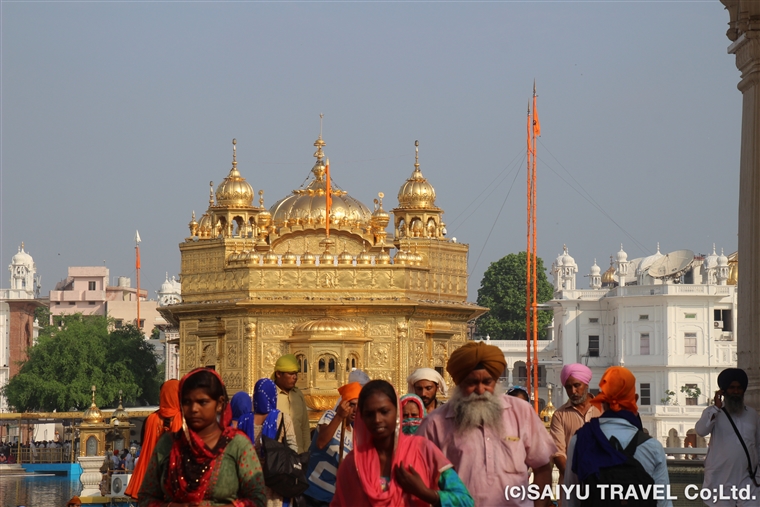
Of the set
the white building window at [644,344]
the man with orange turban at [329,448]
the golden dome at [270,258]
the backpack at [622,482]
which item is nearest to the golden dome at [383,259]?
the golden dome at [270,258]

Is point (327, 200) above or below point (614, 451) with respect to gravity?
above

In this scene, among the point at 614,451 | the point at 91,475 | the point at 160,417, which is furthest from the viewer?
the point at 91,475

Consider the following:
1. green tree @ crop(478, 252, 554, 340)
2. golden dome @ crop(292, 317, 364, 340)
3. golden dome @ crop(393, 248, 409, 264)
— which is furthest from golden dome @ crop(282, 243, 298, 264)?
green tree @ crop(478, 252, 554, 340)

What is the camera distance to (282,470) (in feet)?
25.2

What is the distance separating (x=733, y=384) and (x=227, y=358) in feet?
77.7

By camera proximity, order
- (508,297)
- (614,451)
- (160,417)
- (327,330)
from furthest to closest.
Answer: (508,297)
(327,330)
(160,417)
(614,451)

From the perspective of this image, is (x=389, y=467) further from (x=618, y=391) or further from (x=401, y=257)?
(x=401, y=257)

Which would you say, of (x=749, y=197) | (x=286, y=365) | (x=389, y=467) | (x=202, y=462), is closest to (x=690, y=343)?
(x=749, y=197)

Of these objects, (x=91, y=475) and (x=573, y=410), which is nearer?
(x=573, y=410)

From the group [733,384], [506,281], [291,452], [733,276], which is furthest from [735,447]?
[506,281]

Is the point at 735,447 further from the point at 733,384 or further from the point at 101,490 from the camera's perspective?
the point at 101,490

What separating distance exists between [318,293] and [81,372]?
23105 millimetres

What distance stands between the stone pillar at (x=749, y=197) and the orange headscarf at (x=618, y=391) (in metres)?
4.04

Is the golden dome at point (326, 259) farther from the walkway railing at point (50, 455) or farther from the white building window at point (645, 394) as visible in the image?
the white building window at point (645, 394)
